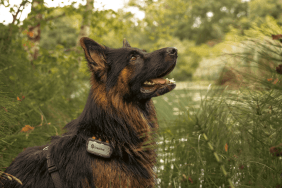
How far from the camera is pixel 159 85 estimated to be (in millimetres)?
2738

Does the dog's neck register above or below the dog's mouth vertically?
below

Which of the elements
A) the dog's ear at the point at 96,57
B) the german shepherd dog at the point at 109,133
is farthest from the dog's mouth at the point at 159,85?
the dog's ear at the point at 96,57

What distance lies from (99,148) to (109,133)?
→ 0.88 feet

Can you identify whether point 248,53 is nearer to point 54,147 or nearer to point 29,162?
point 54,147

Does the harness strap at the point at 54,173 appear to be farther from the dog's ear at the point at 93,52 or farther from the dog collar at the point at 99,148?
the dog's ear at the point at 93,52

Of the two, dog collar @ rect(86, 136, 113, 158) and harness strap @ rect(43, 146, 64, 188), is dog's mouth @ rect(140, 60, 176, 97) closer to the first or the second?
dog collar @ rect(86, 136, 113, 158)

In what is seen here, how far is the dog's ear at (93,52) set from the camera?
2.48 m

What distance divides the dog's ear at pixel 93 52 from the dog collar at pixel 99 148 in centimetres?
89

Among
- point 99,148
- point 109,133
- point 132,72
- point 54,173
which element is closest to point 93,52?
point 132,72

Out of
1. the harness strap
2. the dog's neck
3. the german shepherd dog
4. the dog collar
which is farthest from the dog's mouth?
the harness strap

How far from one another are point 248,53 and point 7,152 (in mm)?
3215

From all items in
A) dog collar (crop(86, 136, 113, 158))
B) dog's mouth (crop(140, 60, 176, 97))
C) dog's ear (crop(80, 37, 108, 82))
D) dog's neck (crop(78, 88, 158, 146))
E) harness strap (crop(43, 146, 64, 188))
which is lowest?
harness strap (crop(43, 146, 64, 188))

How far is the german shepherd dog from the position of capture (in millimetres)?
2320

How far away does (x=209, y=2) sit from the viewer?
3800 cm
